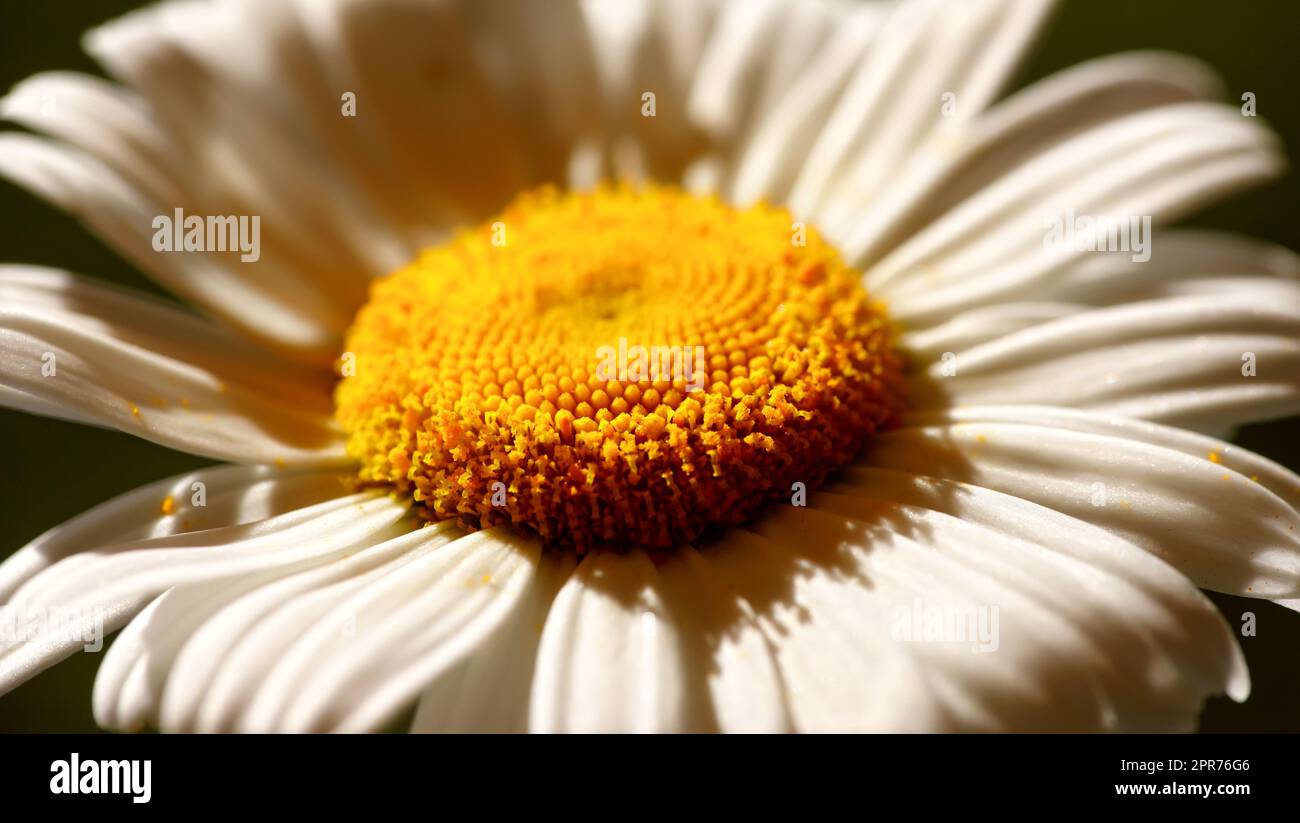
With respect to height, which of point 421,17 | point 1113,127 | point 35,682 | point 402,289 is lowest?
point 35,682

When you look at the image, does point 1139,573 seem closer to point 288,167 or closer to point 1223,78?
point 288,167

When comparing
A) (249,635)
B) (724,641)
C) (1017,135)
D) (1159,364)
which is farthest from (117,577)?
(1017,135)

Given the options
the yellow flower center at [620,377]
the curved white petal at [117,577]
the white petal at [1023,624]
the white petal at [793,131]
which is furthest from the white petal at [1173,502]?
the curved white petal at [117,577]

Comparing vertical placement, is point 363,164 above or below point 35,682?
above

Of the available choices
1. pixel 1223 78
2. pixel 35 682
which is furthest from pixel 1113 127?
pixel 35 682

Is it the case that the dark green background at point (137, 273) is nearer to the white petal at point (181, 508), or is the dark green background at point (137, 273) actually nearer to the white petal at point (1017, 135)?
the white petal at point (181, 508)
